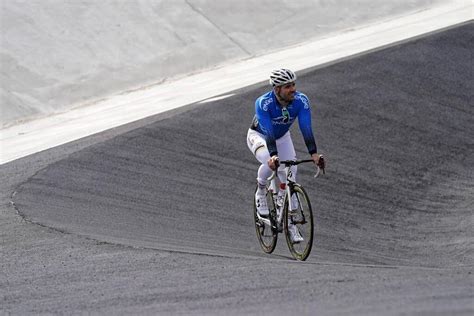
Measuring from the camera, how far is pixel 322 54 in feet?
84.0

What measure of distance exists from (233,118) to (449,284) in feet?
36.5

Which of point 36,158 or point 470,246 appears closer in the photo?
point 470,246

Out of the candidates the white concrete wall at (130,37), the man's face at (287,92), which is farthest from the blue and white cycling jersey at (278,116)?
the white concrete wall at (130,37)

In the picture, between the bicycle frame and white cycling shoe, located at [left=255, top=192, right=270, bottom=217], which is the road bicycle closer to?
the bicycle frame

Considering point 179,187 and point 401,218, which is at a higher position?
point 401,218

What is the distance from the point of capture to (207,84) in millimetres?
23953

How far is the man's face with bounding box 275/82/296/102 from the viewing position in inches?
449

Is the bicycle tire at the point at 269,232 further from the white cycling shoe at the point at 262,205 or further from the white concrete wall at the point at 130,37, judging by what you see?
the white concrete wall at the point at 130,37

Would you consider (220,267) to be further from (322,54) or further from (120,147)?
(322,54)

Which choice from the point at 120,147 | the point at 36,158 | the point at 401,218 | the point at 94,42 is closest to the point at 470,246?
the point at 401,218

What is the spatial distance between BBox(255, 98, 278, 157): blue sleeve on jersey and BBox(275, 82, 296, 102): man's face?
0.61ft

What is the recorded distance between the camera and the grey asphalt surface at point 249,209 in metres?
8.66

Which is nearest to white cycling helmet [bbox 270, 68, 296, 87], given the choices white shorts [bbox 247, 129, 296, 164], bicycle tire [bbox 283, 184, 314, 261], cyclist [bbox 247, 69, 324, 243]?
cyclist [bbox 247, 69, 324, 243]

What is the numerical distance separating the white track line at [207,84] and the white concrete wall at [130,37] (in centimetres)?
66
